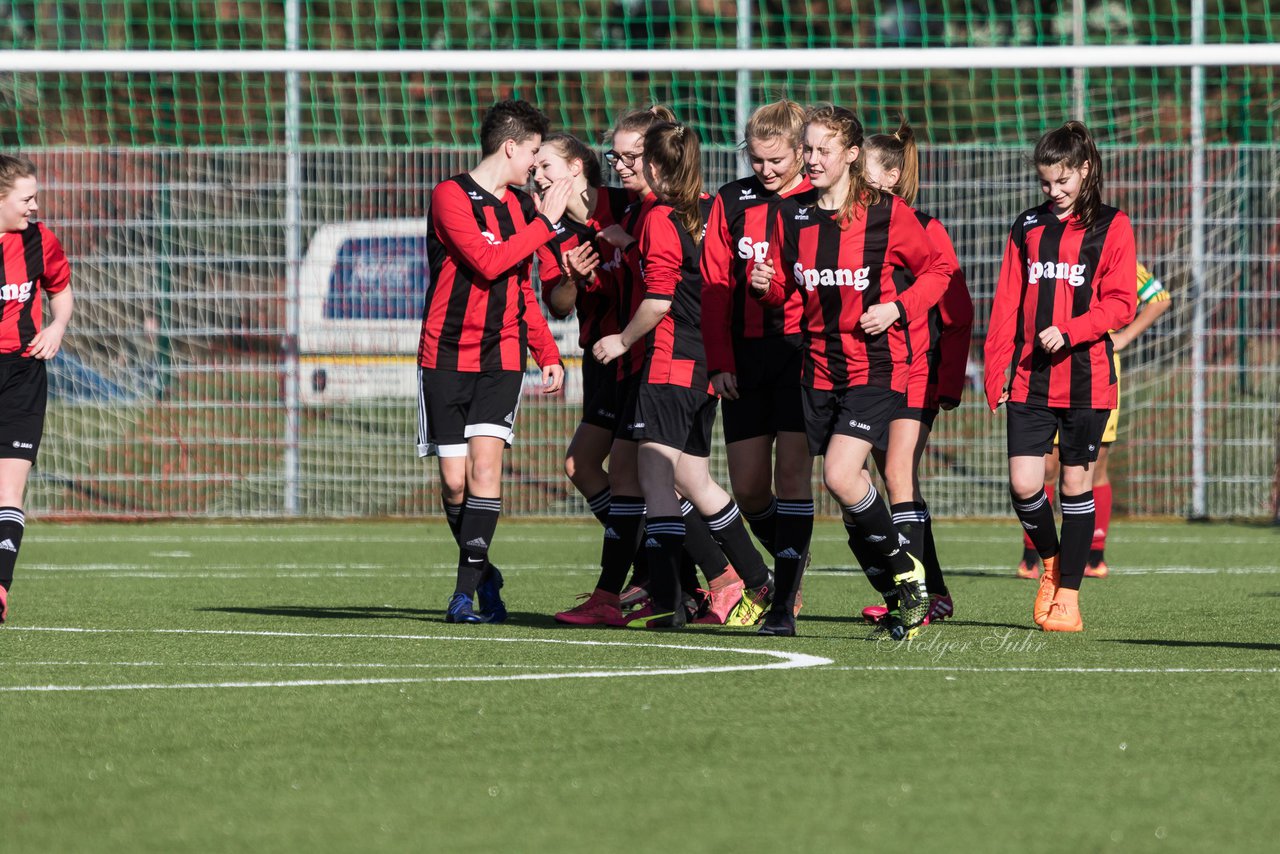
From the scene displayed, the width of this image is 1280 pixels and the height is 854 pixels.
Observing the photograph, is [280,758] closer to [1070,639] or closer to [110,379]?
[1070,639]

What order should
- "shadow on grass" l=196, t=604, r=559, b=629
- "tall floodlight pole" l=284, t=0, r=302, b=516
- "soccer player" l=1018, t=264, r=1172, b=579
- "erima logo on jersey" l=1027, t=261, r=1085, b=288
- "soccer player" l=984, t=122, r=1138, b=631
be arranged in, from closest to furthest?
"soccer player" l=984, t=122, r=1138, b=631 → "erima logo on jersey" l=1027, t=261, r=1085, b=288 → "shadow on grass" l=196, t=604, r=559, b=629 → "soccer player" l=1018, t=264, r=1172, b=579 → "tall floodlight pole" l=284, t=0, r=302, b=516

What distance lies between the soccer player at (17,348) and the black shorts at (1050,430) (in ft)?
11.7

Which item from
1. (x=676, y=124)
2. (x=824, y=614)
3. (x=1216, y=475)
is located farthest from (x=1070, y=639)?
(x=1216, y=475)

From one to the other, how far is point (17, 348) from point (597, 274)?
2.20 metres

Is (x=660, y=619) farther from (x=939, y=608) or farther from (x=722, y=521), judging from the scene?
(x=939, y=608)

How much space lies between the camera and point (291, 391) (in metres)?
14.0

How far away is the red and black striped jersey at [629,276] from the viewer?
7.27 meters

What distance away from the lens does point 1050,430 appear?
23.8 feet

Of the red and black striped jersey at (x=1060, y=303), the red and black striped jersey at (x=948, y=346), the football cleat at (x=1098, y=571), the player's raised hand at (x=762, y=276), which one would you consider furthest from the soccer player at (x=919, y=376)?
the football cleat at (x=1098, y=571)

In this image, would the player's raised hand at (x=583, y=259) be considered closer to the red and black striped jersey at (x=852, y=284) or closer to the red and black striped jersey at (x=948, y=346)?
the red and black striped jersey at (x=852, y=284)

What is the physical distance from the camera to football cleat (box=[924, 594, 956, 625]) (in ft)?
24.7

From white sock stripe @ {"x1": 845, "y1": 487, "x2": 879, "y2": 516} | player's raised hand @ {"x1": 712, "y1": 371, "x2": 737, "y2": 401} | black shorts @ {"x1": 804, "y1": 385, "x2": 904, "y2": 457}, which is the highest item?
player's raised hand @ {"x1": 712, "y1": 371, "x2": 737, "y2": 401}

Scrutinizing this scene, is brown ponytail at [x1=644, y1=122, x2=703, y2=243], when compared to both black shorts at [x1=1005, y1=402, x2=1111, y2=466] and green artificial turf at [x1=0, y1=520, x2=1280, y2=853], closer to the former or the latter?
black shorts at [x1=1005, y1=402, x2=1111, y2=466]

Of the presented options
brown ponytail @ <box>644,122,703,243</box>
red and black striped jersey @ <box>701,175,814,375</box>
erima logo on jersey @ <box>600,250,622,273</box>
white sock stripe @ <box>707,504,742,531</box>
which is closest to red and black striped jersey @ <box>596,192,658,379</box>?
erima logo on jersey @ <box>600,250,622,273</box>
